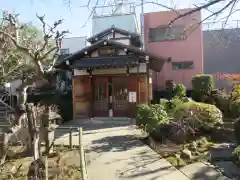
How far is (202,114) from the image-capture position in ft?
32.0

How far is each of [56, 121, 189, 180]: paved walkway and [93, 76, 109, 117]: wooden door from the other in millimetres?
3959

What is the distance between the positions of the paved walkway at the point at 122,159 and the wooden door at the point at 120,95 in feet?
12.2

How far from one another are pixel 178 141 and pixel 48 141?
4532 millimetres

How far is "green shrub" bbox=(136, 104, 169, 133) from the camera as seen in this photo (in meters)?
8.98

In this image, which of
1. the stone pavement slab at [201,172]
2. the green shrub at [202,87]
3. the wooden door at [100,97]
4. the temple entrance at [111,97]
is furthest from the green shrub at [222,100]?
the stone pavement slab at [201,172]

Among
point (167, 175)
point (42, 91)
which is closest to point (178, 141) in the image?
point (167, 175)

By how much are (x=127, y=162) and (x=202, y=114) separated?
4.57 meters

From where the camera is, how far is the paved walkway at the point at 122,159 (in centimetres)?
567

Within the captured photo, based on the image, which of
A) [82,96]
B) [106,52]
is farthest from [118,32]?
[82,96]

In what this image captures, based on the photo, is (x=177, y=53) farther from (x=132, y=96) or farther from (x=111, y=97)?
(x=111, y=97)

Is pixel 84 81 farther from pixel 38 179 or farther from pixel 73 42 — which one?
pixel 73 42

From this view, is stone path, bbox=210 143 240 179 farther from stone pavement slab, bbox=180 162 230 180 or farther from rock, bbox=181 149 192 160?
rock, bbox=181 149 192 160

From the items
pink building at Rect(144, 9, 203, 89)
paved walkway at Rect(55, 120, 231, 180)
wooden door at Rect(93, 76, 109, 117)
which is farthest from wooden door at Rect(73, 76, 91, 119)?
pink building at Rect(144, 9, 203, 89)

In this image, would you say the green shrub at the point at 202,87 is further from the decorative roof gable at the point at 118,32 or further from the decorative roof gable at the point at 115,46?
the decorative roof gable at the point at 118,32
